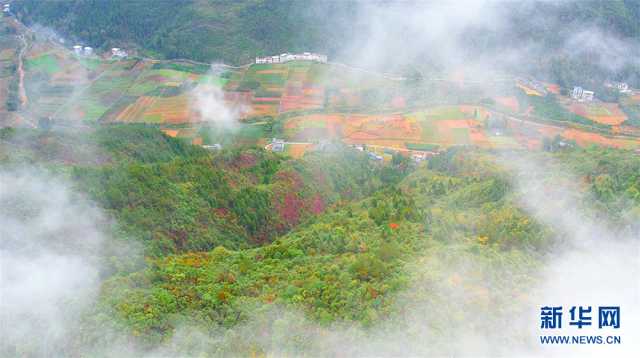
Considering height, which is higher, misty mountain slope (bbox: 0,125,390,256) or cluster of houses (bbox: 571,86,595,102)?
cluster of houses (bbox: 571,86,595,102)

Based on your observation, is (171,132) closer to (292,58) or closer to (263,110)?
(263,110)

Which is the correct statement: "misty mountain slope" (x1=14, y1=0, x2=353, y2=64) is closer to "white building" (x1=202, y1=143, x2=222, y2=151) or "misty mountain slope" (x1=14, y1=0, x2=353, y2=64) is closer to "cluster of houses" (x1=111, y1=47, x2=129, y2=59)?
"cluster of houses" (x1=111, y1=47, x2=129, y2=59)

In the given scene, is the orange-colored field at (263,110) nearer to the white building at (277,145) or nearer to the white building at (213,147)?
the white building at (277,145)

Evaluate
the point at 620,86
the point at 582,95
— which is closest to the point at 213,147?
the point at 582,95

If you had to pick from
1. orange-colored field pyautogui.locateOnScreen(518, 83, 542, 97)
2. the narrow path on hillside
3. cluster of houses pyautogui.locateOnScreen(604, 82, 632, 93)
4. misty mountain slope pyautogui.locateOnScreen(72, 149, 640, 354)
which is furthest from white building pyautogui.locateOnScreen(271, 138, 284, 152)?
cluster of houses pyautogui.locateOnScreen(604, 82, 632, 93)

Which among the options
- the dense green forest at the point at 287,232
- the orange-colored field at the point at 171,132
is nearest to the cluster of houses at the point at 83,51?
the orange-colored field at the point at 171,132

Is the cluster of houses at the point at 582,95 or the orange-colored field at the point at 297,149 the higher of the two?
the cluster of houses at the point at 582,95

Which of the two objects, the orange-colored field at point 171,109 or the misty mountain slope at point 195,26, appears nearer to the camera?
the orange-colored field at point 171,109
